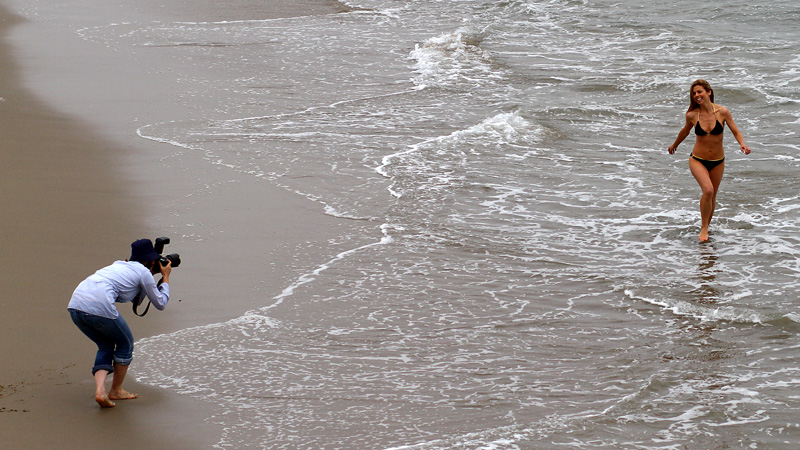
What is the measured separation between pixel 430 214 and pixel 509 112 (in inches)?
197

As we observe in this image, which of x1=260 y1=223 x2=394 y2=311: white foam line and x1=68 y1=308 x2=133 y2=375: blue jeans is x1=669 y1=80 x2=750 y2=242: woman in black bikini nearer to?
x1=260 y1=223 x2=394 y2=311: white foam line

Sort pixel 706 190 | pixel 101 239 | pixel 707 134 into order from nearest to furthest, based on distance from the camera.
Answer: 1. pixel 101 239
2. pixel 706 190
3. pixel 707 134

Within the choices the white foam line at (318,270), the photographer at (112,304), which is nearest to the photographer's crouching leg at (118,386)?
the photographer at (112,304)

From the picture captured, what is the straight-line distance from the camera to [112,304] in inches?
212

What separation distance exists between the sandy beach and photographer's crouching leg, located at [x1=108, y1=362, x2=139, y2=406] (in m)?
0.06

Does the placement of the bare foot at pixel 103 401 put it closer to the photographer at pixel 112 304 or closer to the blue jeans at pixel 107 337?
the photographer at pixel 112 304

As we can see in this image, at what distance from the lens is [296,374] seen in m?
6.05

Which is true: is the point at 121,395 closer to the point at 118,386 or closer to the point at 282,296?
the point at 118,386

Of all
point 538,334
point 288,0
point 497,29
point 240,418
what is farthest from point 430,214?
point 288,0

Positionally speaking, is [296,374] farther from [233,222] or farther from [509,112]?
[509,112]

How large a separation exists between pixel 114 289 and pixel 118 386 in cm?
61

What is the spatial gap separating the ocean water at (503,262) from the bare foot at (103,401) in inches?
19.8

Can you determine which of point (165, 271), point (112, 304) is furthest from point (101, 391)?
point (165, 271)

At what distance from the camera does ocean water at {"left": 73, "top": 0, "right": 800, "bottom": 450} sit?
5574 millimetres
